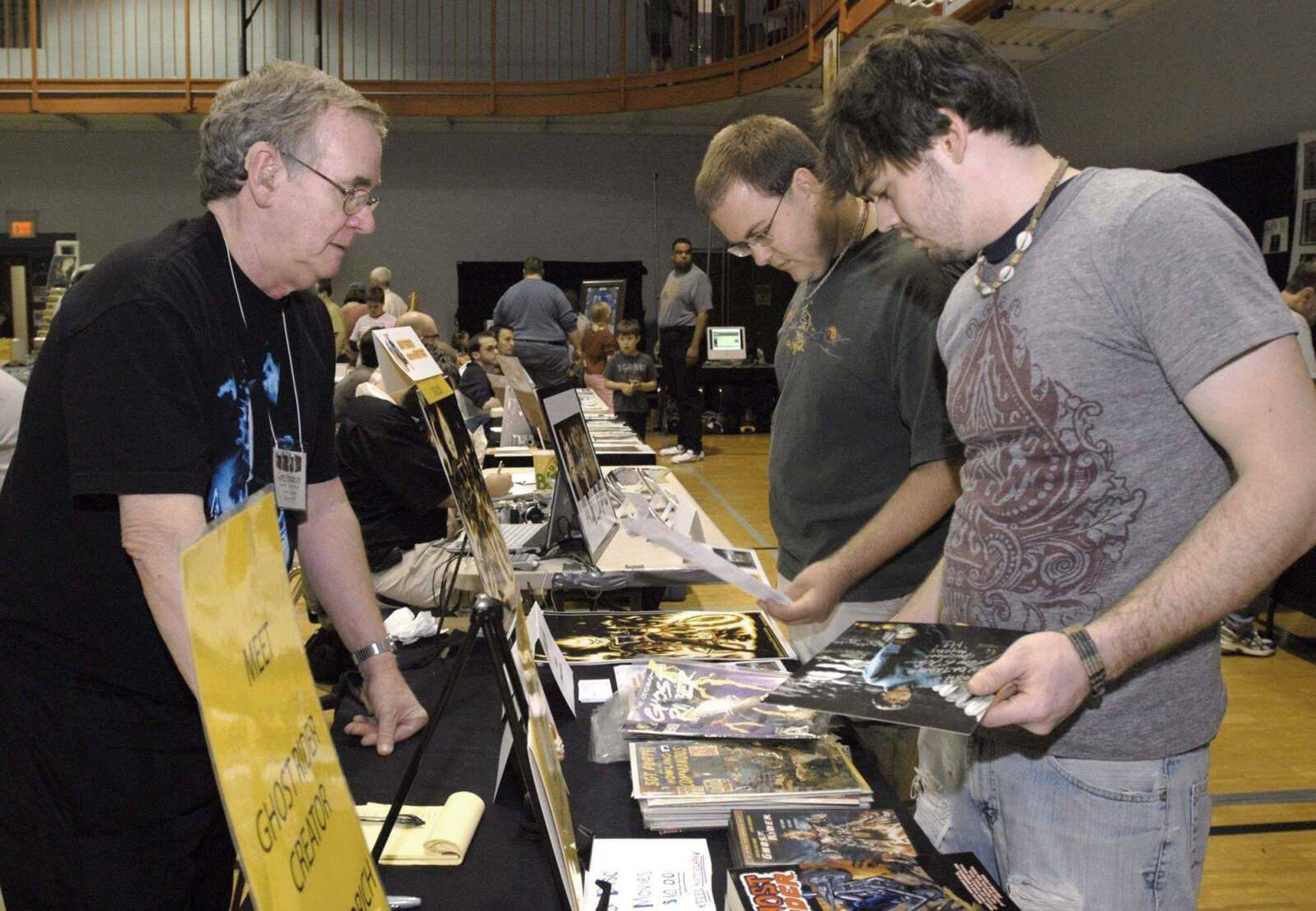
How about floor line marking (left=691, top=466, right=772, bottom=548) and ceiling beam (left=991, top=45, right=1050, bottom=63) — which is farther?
ceiling beam (left=991, top=45, right=1050, bottom=63)

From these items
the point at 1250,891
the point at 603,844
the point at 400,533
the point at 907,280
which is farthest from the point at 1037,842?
the point at 400,533

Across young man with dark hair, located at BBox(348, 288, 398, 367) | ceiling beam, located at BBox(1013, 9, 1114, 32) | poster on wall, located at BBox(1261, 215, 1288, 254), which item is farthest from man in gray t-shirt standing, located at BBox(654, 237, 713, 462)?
poster on wall, located at BBox(1261, 215, 1288, 254)

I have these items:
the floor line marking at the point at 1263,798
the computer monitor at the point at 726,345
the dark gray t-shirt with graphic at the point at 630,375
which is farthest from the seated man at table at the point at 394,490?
the computer monitor at the point at 726,345

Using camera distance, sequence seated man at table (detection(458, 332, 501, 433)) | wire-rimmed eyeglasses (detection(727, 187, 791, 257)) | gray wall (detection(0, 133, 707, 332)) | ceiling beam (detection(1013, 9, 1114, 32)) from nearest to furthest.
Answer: wire-rimmed eyeglasses (detection(727, 187, 791, 257)) → seated man at table (detection(458, 332, 501, 433)) → ceiling beam (detection(1013, 9, 1114, 32)) → gray wall (detection(0, 133, 707, 332))

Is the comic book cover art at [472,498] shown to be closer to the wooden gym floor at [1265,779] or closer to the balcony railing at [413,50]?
the wooden gym floor at [1265,779]

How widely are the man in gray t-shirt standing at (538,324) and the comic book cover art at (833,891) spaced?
7.33 m

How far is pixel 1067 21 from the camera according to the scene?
7.44 metres

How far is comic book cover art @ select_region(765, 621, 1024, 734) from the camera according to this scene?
1.08 meters

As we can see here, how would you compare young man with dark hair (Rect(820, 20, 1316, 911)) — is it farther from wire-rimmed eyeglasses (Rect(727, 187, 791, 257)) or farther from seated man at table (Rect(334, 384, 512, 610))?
seated man at table (Rect(334, 384, 512, 610))

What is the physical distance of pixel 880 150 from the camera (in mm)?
1335

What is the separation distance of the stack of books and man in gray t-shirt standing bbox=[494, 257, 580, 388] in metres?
6.98

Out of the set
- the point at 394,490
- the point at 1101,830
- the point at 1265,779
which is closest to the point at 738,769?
the point at 1101,830

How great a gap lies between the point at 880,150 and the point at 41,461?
1.09 meters

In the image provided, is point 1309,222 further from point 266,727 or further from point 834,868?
point 266,727
